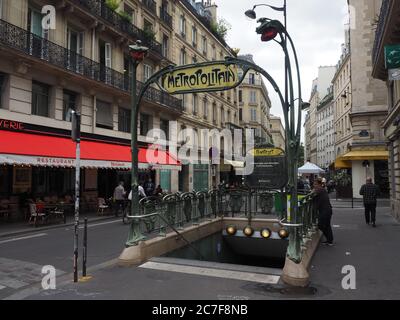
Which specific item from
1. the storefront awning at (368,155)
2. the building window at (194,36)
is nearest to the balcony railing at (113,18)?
the building window at (194,36)

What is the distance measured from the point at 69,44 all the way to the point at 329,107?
5643 cm

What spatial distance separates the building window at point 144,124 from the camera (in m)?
25.6

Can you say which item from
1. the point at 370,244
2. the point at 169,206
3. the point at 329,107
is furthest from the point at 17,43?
the point at 329,107

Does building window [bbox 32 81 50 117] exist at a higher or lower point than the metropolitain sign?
higher

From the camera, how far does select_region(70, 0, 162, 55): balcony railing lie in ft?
66.6

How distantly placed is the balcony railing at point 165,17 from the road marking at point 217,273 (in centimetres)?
2513

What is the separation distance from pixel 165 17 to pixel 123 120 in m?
10.4

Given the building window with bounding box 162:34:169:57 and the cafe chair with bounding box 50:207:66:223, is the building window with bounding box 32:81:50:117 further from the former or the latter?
the building window with bounding box 162:34:169:57

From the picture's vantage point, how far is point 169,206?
9.48 m

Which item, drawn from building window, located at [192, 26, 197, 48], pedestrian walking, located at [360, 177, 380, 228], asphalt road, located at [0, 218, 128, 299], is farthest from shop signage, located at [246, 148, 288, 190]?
building window, located at [192, 26, 197, 48]

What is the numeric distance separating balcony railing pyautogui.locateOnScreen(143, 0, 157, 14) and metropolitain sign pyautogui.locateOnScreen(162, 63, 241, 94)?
2062cm

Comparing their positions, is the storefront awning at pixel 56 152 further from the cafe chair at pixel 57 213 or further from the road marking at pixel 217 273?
the road marking at pixel 217 273

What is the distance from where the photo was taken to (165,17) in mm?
29422

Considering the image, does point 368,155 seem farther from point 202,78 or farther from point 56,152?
point 202,78
